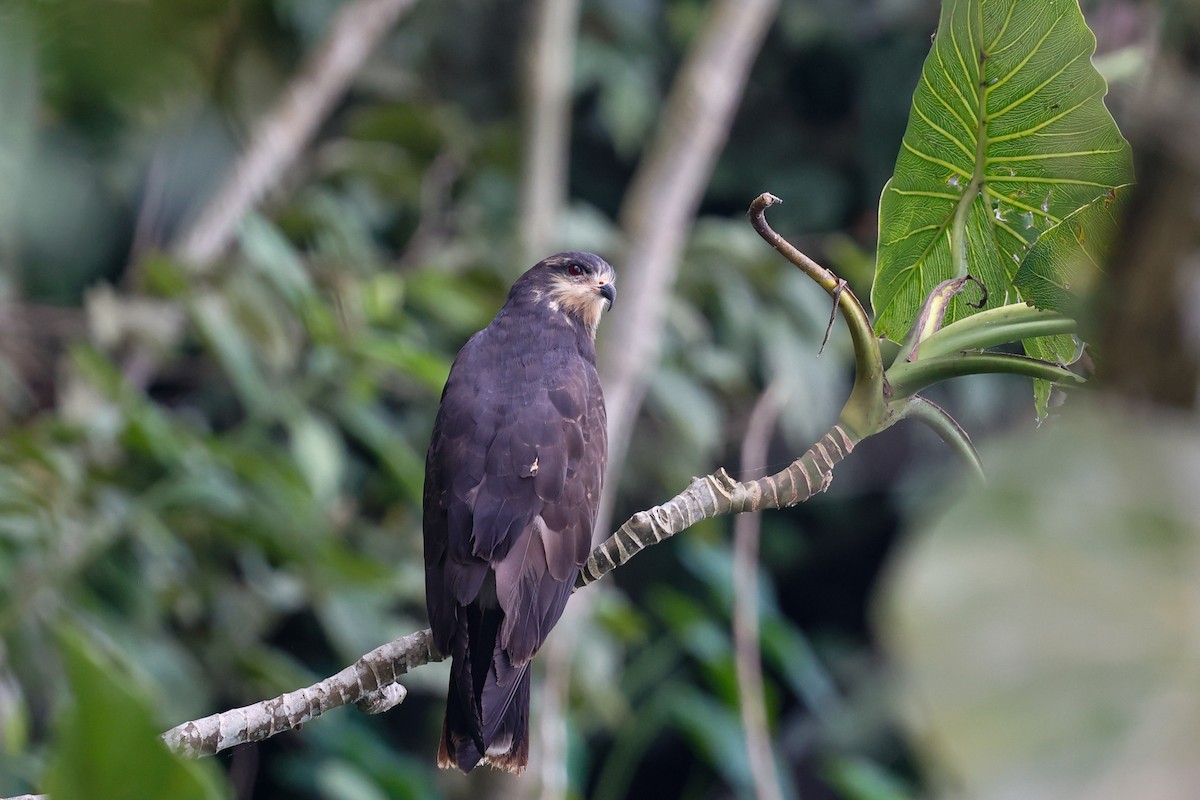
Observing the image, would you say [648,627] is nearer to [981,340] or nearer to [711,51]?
[711,51]

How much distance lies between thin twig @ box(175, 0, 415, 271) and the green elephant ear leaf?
2.73 m

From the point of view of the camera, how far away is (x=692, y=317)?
4.03 m

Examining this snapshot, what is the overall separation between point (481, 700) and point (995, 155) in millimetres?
887

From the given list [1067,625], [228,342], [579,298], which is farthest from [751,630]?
[1067,625]

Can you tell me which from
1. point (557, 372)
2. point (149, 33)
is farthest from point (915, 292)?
point (149, 33)

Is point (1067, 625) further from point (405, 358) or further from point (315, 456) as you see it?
point (315, 456)

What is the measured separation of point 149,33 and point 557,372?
3.89ft

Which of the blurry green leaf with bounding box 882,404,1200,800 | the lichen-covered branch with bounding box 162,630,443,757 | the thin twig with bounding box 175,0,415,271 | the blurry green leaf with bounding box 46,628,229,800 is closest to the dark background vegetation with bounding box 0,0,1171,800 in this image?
the thin twig with bounding box 175,0,415,271

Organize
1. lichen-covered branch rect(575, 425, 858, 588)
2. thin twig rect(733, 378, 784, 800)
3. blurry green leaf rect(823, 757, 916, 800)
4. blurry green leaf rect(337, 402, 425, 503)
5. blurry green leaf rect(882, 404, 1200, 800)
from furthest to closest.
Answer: blurry green leaf rect(823, 757, 916, 800)
thin twig rect(733, 378, 784, 800)
blurry green leaf rect(337, 402, 425, 503)
lichen-covered branch rect(575, 425, 858, 588)
blurry green leaf rect(882, 404, 1200, 800)

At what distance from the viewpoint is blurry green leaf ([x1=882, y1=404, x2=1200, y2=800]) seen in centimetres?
54

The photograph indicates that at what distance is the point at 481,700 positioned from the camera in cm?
138

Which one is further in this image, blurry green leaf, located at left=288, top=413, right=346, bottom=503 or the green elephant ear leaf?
blurry green leaf, located at left=288, top=413, right=346, bottom=503

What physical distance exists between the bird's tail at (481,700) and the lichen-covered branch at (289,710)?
0.11m

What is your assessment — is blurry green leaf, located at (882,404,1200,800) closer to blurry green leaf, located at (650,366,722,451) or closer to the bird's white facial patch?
the bird's white facial patch
